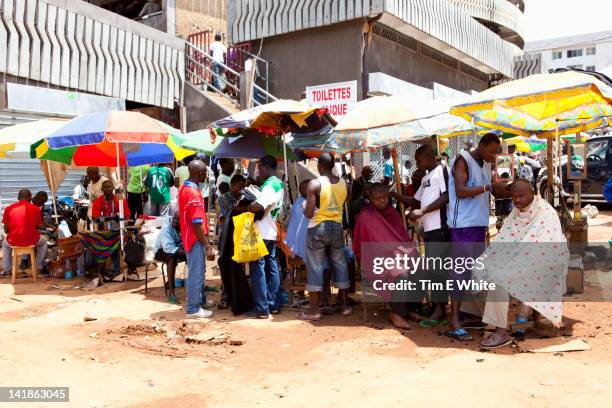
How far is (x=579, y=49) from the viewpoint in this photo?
62.0m

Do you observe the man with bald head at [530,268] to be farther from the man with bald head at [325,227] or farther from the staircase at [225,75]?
the staircase at [225,75]

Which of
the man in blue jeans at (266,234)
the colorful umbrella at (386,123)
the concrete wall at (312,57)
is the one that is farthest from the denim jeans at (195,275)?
the concrete wall at (312,57)

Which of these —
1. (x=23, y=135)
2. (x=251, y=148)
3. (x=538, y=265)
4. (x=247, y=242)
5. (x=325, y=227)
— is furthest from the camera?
(x=23, y=135)

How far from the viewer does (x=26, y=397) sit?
13.6 ft

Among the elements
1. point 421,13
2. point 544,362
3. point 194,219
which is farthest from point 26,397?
point 421,13

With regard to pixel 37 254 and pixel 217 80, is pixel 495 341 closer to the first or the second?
pixel 37 254

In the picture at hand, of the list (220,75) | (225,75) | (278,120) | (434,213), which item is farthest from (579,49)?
(434,213)

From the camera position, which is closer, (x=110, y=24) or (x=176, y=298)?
(x=176, y=298)

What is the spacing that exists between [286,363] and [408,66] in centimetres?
1410

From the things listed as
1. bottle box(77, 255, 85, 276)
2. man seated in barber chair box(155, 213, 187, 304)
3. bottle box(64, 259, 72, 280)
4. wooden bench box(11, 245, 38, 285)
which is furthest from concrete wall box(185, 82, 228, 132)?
man seated in barber chair box(155, 213, 187, 304)

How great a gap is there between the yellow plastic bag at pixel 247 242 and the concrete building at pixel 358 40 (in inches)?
378

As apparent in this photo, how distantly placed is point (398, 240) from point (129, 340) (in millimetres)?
2918

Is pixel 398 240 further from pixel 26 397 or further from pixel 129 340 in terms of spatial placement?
pixel 26 397

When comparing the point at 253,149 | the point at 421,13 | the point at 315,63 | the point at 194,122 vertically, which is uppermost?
the point at 421,13
